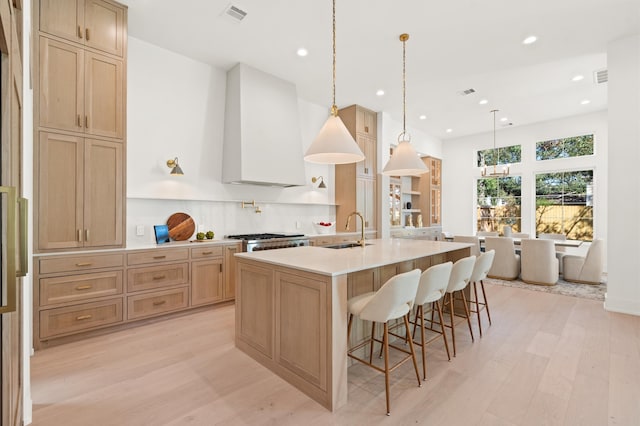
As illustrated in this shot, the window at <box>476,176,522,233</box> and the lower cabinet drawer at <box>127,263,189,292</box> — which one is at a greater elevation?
the window at <box>476,176,522,233</box>

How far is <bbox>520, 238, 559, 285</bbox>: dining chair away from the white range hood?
401cm

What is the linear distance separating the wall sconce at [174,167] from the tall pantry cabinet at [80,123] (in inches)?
27.0

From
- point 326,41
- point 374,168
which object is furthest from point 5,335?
point 374,168

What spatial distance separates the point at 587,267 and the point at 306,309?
218 inches

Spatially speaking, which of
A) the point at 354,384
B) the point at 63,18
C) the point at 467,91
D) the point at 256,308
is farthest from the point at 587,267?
the point at 63,18

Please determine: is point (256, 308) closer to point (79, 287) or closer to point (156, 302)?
point (156, 302)

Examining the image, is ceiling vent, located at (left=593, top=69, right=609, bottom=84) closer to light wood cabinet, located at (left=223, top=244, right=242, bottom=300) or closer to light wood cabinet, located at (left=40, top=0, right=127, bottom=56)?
light wood cabinet, located at (left=223, top=244, right=242, bottom=300)

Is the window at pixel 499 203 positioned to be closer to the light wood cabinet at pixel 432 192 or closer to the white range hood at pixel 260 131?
the light wood cabinet at pixel 432 192

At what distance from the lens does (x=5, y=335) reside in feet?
3.63

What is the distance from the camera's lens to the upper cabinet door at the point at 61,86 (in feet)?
9.26

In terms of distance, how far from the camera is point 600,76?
185 inches

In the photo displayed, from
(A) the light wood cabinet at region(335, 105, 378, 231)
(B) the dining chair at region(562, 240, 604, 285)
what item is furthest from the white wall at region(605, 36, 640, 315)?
(A) the light wood cabinet at region(335, 105, 378, 231)

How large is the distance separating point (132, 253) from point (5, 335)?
2.31m

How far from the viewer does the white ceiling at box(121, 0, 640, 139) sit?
10.5ft
